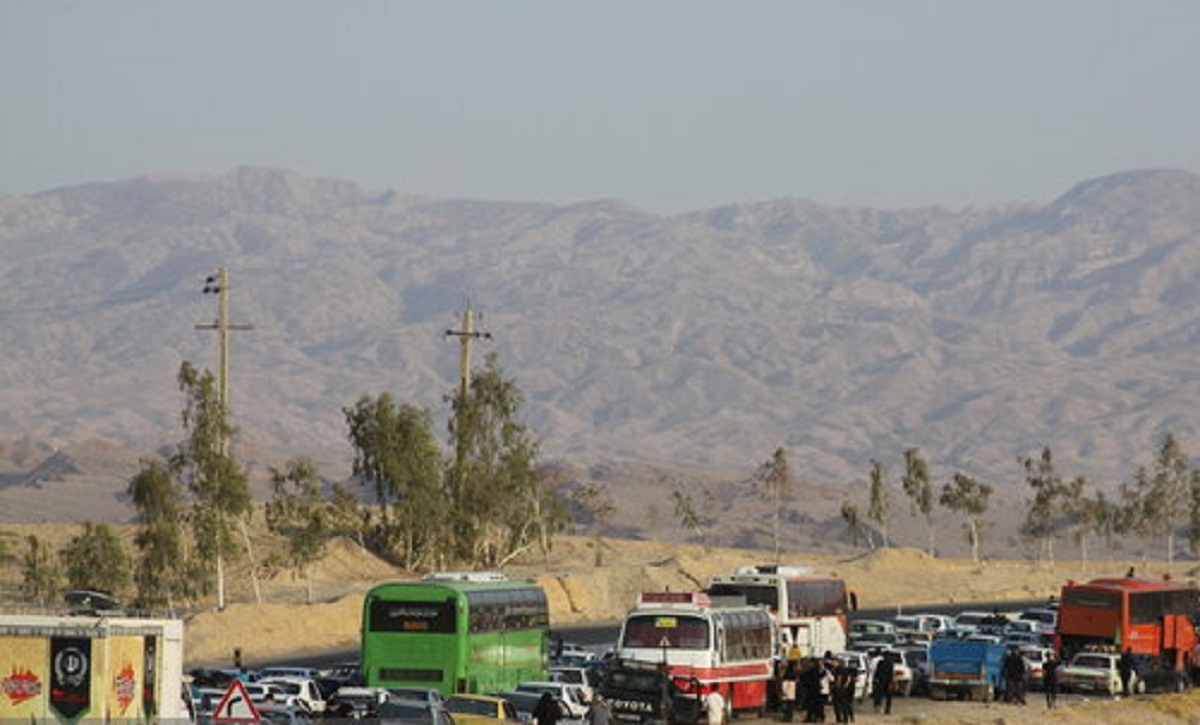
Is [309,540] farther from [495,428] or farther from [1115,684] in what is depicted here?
[1115,684]

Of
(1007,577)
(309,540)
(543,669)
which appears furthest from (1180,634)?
(1007,577)

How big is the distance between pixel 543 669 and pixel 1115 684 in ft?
56.5

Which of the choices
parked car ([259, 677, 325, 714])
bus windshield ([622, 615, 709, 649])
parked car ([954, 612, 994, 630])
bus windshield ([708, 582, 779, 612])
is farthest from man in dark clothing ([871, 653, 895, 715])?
parked car ([954, 612, 994, 630])

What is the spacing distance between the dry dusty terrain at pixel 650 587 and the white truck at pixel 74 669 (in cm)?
2294

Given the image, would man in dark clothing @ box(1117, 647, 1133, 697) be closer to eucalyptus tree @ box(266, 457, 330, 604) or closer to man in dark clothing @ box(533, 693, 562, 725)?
man in dark clothing @ box(533, 693, 562, 725)

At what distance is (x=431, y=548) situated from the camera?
106m

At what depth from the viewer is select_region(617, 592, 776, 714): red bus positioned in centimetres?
4872

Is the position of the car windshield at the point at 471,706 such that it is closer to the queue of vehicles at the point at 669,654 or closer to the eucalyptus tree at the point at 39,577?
the queue of vehicles at the point at 669,654

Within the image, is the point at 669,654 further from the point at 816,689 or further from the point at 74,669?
the point at 74,669

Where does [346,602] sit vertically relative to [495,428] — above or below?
below

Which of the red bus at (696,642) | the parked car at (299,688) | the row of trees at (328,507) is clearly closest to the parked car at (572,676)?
the red bus at (696,642)

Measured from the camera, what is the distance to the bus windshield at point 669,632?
48.9 meters

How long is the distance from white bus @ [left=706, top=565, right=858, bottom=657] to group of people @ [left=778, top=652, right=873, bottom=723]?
6.21 m

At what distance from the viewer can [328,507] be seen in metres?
109
